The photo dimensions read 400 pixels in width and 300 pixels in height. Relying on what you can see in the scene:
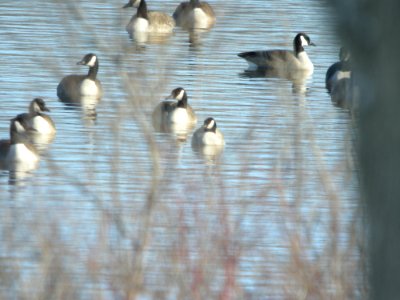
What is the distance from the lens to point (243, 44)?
22.6 meters

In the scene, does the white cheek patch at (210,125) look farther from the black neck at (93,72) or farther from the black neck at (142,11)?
the black neck at (142,11)

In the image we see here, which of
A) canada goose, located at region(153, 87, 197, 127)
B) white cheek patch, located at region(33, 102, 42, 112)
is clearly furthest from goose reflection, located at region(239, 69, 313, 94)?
white cheek patch, located at region(33, 102, 42, 112)

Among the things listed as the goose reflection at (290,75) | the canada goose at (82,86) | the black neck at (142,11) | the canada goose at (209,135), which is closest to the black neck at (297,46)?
the goose reflection at (290,75)

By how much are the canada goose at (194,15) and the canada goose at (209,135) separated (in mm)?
13480

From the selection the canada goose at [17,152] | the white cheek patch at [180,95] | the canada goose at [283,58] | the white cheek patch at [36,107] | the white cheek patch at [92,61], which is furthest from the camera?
the canada goose at [283,58]

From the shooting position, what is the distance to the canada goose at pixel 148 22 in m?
25.9

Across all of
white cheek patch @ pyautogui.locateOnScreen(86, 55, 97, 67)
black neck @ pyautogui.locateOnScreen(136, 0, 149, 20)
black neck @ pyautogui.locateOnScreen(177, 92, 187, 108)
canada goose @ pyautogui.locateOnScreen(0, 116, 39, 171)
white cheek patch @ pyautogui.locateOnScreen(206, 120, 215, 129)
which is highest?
black neck @ pyautogui.locateOnScreen(136, 0, 149, 20)

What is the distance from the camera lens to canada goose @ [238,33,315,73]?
20672mm

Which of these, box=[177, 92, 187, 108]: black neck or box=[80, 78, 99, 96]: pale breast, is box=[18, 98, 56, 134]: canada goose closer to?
box=[177, 92, 187, 108]: black neck

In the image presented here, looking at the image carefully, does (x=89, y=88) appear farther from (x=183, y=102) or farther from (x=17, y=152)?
(x=17, y=152)

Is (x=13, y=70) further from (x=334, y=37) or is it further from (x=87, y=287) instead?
(x=334, y=37)

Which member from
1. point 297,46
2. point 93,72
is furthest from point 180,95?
point 297,46

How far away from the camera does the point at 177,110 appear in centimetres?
1642

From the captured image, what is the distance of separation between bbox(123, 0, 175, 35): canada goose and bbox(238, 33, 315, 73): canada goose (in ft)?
13.8
